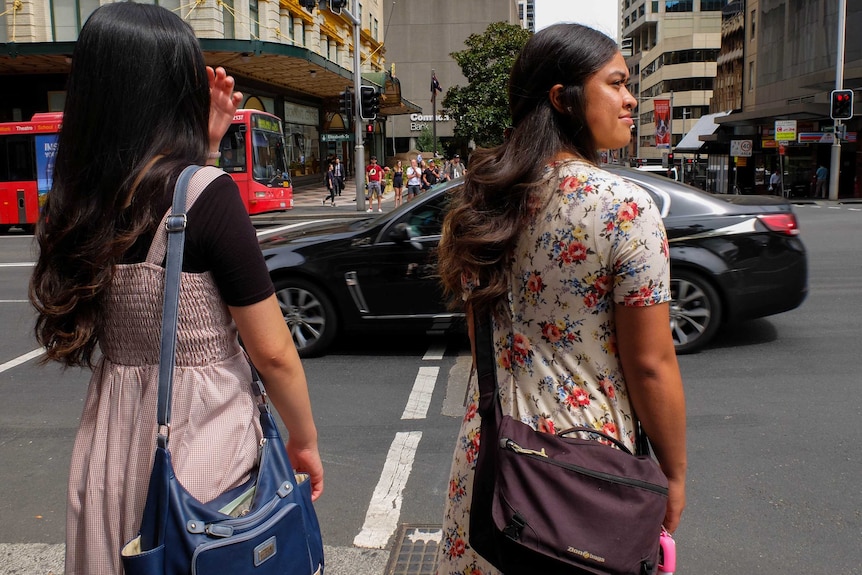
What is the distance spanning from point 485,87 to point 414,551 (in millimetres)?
36382

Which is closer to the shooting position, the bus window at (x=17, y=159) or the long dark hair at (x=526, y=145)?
the long dark hair at (x=526, y=145)

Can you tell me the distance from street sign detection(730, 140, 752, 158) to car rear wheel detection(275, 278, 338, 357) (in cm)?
3614

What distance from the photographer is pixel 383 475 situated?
461cm

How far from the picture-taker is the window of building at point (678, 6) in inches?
4273

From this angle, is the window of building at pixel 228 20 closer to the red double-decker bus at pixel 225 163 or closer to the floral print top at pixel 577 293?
the red double-decker bus at pixel 225 163

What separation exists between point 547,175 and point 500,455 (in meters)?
0.62

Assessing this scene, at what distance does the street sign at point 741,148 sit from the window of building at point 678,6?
77.3 metres

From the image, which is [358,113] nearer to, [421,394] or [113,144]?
[421,394]

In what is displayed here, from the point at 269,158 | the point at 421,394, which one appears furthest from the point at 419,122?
the point at 421,394

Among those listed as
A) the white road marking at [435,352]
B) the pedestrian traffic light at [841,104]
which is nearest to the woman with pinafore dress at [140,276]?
the white road marking at [435,352]

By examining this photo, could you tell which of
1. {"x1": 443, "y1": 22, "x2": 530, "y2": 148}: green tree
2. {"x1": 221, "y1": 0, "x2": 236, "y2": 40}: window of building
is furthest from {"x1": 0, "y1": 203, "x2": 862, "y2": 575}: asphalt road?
{"x1": 443, "y1": 22, "x2": 530, "y2": 148}: green tree

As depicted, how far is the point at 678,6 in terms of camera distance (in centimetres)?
10962

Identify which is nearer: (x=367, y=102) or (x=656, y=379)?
(x=656, y=379)

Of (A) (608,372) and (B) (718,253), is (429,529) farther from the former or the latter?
(B) (718,253)
